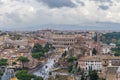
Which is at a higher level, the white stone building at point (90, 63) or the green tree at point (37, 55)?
the white stone building at point (90, 63)

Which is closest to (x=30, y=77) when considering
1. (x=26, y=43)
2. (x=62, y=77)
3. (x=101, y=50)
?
(x=62, y=77)

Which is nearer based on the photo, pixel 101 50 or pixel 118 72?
pixel 118 72

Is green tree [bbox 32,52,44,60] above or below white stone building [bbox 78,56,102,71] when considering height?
below

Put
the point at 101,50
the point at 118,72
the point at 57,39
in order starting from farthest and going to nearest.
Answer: the point at 57,39
the point at 101,50
the point at 118,72

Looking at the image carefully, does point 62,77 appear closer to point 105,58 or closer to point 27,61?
point 105,58

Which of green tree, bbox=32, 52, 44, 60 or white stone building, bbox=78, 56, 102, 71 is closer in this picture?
white stone building, bbox=78, 56, 102, 71

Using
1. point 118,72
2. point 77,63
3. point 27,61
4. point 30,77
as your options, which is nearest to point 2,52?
point 27,61

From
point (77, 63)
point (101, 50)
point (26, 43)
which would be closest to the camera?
point (77, 63)

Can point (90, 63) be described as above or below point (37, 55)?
above

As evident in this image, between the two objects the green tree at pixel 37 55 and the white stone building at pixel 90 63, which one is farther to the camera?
the green tree at pixel 37 55

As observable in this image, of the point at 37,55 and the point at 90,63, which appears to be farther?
the point at 37,55
